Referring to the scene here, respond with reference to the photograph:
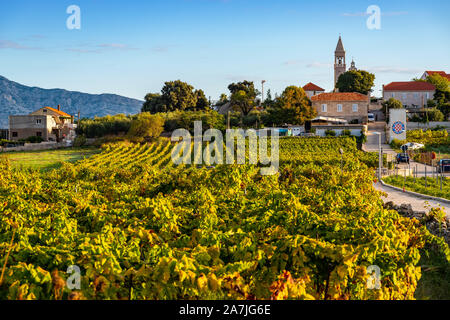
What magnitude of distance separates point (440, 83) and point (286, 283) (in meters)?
81.0

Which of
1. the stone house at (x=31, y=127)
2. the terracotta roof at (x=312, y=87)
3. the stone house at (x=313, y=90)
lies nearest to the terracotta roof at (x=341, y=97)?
the stone house at (x=313, y=90)

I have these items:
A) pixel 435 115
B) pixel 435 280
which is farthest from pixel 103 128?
pixel 435 280

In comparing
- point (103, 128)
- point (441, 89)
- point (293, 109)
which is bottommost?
point (103, 128)

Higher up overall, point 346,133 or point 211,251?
point 346,133

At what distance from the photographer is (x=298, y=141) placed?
47.8 m

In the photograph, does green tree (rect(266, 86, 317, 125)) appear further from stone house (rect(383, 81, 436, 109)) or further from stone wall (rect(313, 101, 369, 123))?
stone house (rect(383, 81, 436, 109))

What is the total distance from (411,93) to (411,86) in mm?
1221

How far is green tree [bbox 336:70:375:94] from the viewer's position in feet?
261

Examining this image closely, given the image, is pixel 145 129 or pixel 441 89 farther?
pixel 441 89

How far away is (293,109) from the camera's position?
205ft

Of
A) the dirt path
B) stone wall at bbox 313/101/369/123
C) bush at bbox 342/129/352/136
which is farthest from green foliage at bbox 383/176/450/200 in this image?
stone wall at bbox 313/101/369/123

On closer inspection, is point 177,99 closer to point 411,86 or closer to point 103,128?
point 103,128
